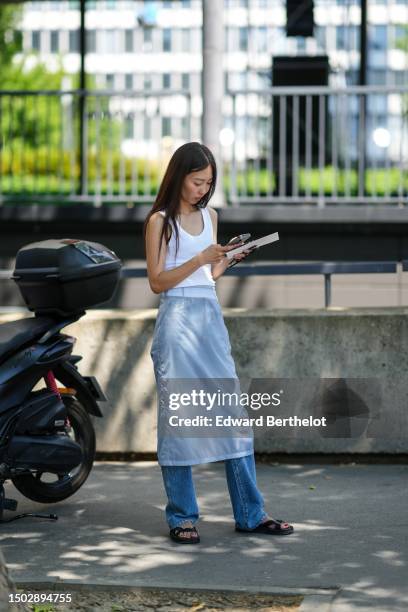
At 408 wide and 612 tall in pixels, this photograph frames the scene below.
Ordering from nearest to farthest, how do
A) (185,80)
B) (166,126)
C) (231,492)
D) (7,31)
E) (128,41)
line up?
(231,492) → (166,126) → (185,80) → (128,41) → (7,31)

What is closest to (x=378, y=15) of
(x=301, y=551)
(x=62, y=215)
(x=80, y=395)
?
(x=62, y=215)

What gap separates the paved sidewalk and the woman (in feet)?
0.86

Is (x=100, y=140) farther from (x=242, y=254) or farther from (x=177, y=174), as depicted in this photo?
(x=242, y=254)

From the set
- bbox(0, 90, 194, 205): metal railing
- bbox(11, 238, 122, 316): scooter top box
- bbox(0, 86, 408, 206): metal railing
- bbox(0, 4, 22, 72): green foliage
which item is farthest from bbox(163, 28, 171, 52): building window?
bbox(11, 238, 122, 316): scooter top box

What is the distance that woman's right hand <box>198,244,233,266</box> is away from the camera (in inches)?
217

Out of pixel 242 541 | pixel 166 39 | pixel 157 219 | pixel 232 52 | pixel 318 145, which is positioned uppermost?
pixel 166 39

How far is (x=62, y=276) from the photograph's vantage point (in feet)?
20.5

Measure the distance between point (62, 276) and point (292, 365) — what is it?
1.85 m

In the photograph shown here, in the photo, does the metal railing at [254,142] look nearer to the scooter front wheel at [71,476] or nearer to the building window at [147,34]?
the building window at [147,34]

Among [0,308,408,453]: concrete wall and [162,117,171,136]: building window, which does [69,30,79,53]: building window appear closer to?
[162,117,171,136]: building window

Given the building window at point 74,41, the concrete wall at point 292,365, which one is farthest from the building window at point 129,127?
the concrete wall at point 292,365

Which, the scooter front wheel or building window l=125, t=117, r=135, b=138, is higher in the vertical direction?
building window l=125, t=117, r=135, b=138

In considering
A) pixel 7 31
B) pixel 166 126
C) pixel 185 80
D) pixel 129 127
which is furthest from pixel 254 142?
pixel 7 31

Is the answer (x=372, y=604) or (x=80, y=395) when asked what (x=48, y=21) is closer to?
(x=80, y=395)
